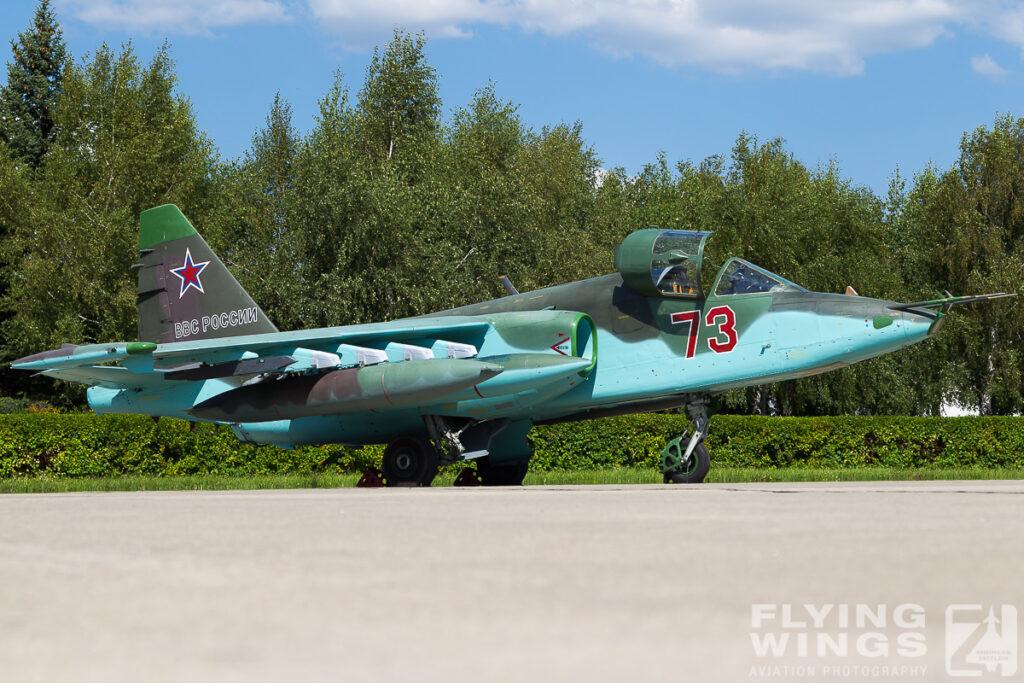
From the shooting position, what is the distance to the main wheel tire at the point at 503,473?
55.9 ft

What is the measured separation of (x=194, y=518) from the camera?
827cm

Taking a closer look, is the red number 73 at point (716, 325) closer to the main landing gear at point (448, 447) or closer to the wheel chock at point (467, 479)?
the main landing gear at point (448, 447)

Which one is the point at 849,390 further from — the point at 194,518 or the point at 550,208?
the point at 194,518

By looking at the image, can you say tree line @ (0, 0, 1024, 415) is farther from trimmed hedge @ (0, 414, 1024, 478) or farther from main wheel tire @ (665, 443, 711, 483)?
main wheel tire @ (665, 443, 711, 483)

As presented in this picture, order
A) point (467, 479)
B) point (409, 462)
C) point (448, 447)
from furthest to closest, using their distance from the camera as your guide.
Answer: point (467, 479) < point (409, 462) < point (448, 447)

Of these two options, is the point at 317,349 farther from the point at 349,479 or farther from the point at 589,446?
the point at 589,446

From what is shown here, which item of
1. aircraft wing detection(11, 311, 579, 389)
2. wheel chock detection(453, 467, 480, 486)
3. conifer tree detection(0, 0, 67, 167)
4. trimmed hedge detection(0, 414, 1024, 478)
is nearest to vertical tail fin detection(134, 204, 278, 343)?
aircraft wing detection(11, 311, 579, 389)

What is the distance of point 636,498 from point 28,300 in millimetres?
33253

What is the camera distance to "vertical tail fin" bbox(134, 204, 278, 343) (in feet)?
59.6

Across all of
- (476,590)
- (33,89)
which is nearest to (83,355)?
(476,590)

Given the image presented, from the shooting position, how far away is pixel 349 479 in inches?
791

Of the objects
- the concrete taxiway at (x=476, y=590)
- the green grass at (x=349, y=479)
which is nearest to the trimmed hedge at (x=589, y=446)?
the green grass at (x=349, y=479)

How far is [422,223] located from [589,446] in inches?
472

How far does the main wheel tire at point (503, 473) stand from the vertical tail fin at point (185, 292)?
4239 millimetres
